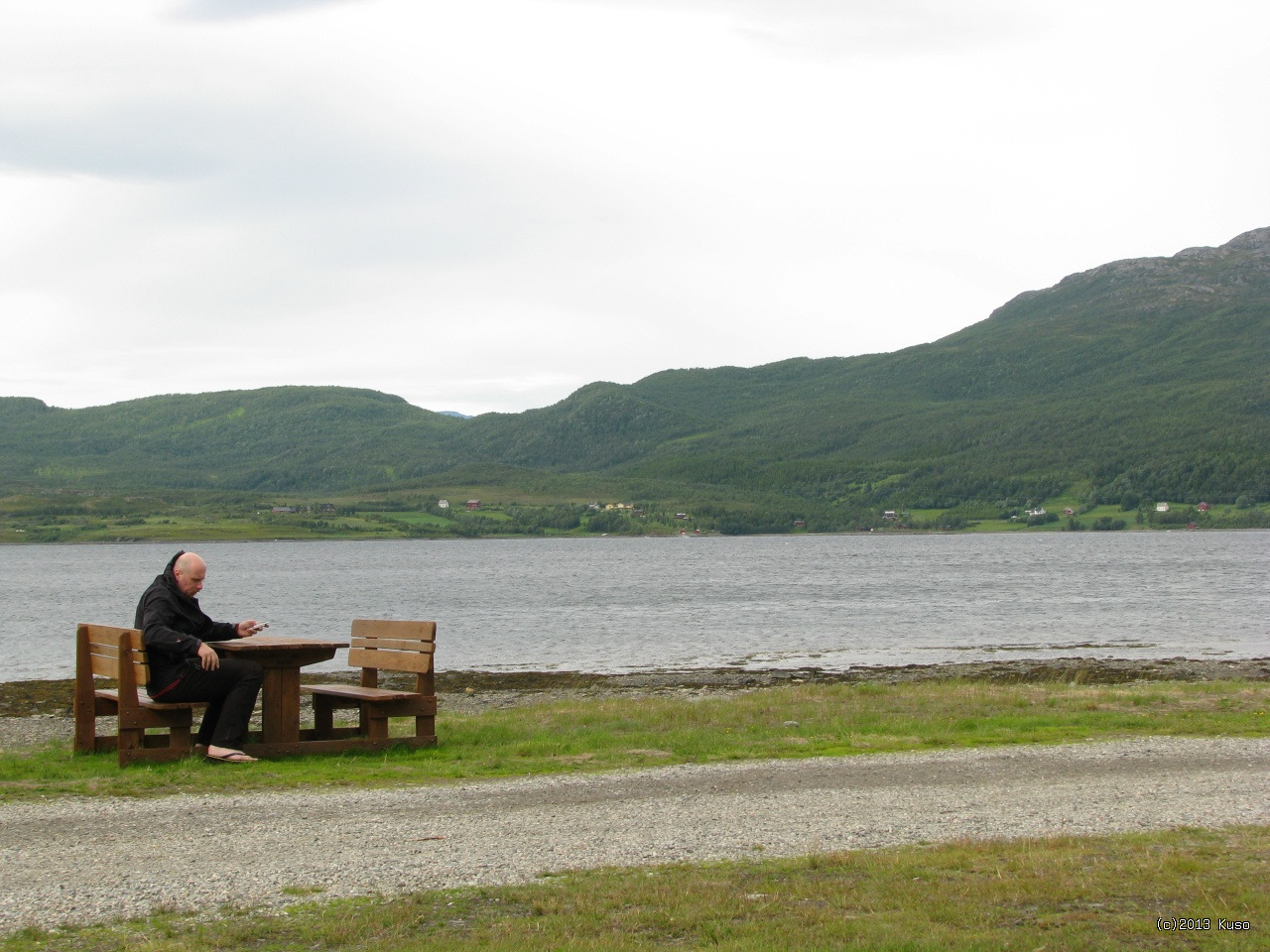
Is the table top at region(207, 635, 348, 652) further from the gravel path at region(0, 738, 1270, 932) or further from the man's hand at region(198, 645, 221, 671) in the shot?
the gravel path at region(0, 738, 1270, 932)

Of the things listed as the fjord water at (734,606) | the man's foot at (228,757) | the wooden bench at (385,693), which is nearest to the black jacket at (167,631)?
the man's foot at (228,757)

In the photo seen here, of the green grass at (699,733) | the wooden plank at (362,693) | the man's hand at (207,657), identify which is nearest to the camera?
the green grass at (699,733)

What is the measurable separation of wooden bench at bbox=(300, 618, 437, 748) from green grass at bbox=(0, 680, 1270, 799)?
14.4 inches

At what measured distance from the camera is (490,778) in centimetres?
1385

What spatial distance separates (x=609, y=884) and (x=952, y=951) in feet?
8.56

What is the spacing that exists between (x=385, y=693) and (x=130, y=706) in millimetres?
2953

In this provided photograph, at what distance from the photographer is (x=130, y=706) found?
46.1 feet

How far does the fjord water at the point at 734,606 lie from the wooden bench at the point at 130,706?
29.0 metres

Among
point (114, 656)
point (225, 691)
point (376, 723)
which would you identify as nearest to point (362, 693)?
point (376, 723)

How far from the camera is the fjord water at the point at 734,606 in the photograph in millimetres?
49094

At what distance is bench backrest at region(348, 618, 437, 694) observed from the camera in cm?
1571

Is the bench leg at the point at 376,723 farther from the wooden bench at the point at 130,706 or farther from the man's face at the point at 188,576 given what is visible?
the man's face at the point at 188,576

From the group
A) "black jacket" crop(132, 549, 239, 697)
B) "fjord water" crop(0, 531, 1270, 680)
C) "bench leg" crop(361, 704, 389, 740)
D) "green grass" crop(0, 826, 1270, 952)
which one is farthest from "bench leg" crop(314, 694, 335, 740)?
"fjord water" crop(0, 531, 1270, 680)

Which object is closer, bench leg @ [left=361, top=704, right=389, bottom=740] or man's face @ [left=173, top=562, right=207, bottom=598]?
man's face @ [left=173, top=562, right=207, bottom=598]
